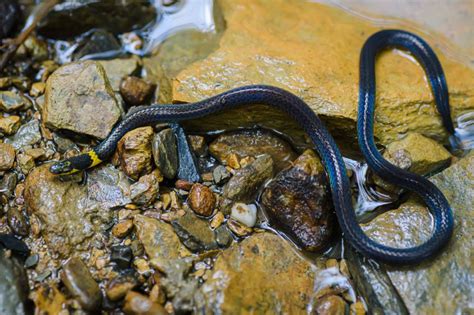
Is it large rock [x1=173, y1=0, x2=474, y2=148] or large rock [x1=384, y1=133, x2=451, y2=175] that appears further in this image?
large rock [x1=173, y1=0, x2=474, y2=148]

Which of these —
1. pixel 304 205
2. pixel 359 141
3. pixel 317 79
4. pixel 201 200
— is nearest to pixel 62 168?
pixel 201 200

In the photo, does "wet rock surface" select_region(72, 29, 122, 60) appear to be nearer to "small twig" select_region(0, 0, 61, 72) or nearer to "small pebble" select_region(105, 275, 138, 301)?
"small twig" select_region(0, 0, 61, 72)

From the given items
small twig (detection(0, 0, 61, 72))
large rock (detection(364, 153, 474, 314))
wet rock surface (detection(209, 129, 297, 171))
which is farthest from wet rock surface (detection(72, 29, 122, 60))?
large rock (detection(364, 153, 474, 314))

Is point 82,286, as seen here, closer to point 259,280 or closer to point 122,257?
point 122,257

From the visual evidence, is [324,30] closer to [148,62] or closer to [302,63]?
[302,63]

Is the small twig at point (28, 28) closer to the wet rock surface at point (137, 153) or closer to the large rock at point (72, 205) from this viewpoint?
the large rock at point (72, 205)
